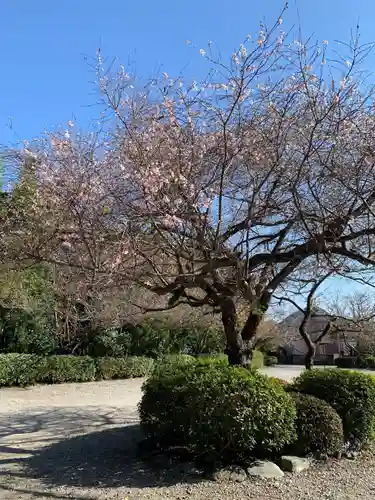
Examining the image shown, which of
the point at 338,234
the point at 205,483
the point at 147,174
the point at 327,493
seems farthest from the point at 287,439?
the point at 147,174

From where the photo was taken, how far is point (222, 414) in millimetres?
5359

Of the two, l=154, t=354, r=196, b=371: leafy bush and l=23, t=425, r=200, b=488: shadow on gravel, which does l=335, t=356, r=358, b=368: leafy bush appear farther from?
l=23, t=425, r=200, b=488: shadow on gravel

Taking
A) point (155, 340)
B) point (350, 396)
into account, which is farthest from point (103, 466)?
point (155, 340)

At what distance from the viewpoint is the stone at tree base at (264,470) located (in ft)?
17.8

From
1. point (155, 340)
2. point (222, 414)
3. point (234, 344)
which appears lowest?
point (222, 414)

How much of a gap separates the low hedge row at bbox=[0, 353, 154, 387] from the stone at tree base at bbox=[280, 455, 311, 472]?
1133 centimetres

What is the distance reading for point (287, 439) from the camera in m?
5.67

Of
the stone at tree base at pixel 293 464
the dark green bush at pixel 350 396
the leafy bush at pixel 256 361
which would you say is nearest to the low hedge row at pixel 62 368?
the leafy bush at pixel 256 361

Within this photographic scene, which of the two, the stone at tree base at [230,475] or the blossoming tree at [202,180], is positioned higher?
the blossoming tree at [202,180]

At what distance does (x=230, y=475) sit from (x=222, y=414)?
0.64m

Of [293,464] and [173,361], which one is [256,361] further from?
[173,361]

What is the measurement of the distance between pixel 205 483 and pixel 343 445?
2.23 meters

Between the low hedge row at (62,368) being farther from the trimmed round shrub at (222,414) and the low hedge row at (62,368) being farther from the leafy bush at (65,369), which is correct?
the trimmed round shrub at (222,414)

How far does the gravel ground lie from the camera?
4910 millimetres
